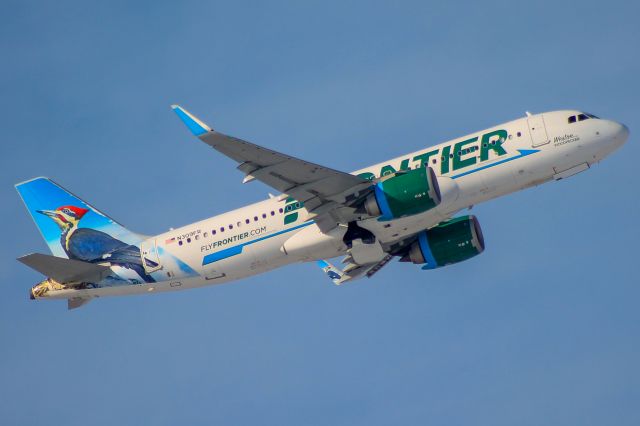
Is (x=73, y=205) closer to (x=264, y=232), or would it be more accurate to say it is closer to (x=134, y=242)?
(x=134, y=242)

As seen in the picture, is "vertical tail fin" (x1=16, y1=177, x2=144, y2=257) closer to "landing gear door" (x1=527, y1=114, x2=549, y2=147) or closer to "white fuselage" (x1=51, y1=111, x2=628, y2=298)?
"white fuselage" (x1=51, y1=111, x2=628, y2=298)

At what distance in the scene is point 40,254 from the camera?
6050 cm

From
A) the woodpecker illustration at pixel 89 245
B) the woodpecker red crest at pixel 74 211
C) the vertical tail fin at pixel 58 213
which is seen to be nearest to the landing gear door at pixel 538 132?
the woodpecker illustration at pixel 89 245

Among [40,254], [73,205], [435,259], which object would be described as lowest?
[435,259]

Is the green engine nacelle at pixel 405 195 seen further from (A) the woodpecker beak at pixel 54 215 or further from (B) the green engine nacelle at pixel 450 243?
(A) the woodpecker beak at pixel 54 215

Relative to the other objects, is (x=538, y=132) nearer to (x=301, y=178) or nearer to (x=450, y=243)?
(x=450, y=243)

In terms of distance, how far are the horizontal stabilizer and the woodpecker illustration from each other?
1.18 metres

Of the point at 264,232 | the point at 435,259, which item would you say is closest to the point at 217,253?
the point at 264,232

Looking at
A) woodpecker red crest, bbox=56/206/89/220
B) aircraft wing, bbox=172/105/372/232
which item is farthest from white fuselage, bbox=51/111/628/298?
woodpecker red crest, bbox=56/206/89/220

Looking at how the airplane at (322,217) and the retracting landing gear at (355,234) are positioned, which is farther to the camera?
the retracting landing gear at (355,234)

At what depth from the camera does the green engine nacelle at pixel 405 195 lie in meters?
56.6

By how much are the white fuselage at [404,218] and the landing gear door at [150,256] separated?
0.22ft

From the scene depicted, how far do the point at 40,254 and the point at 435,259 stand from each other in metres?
23.7

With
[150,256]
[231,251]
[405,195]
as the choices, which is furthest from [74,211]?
[405,195]
